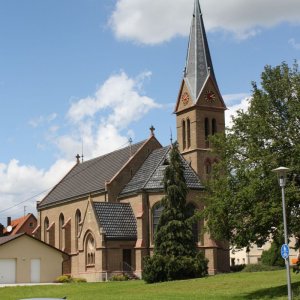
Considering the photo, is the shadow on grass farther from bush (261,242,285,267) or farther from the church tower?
the church tower

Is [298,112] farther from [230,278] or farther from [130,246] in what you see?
[130,246]

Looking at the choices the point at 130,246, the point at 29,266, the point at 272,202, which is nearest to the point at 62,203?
the point at 29,266

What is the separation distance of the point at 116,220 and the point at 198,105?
582 inches

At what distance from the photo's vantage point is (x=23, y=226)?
105 metres

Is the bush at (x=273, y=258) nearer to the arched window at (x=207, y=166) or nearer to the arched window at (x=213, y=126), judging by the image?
the arched window at (x=207, y=166)

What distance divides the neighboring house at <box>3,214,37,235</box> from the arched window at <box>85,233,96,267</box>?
45.0 m

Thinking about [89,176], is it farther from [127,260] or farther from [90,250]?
[127,260]

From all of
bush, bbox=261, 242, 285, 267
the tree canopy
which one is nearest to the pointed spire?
bush, bbox=261, 242, 285, 267

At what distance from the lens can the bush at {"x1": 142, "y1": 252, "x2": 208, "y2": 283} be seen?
149ft

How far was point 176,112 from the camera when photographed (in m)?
67.0

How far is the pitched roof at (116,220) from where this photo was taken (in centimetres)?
5828

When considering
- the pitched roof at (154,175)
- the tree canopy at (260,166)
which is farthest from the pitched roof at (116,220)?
the tree canopy at (260,166)

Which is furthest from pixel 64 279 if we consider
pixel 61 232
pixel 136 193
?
pixel 61 232

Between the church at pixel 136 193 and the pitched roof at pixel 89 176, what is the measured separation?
0.15m
